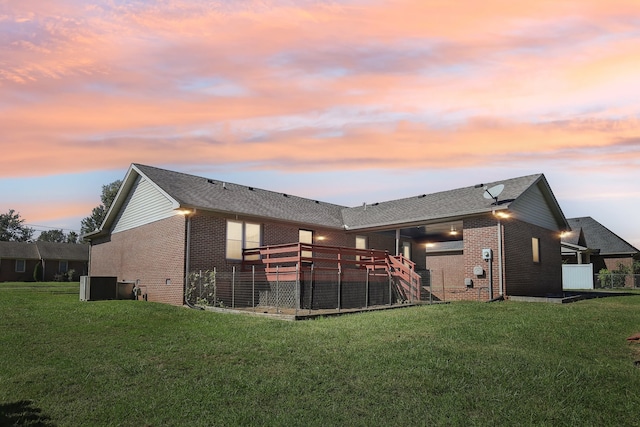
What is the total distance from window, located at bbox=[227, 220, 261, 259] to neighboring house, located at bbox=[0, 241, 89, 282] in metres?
37.8

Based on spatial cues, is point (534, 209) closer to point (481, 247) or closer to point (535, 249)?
point (535, 249)

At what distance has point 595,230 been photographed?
40188mm

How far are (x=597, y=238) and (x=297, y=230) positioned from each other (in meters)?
29.7

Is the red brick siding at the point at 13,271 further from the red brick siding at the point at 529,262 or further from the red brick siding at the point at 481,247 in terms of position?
the red brick siding at the point at 529,262

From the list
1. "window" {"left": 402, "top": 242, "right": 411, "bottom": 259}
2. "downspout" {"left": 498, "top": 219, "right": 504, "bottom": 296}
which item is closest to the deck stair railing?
"downspout" {"left": 498, "top": 219, "right": 504, "bottom": 296}

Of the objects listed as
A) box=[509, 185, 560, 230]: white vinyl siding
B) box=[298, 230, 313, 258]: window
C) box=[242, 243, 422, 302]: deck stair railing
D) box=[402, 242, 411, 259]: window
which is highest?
box=[509, 185, 560, 230]: white vinyl siding

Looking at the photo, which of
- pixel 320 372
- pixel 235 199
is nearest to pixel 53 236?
pixel 235 199

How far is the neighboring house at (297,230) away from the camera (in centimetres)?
1811

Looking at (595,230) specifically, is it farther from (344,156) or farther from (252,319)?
(252,319)

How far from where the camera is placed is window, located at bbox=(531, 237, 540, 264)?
21.4 metres

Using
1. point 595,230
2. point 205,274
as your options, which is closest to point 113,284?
point 205,274

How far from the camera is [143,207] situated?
69.2 feet

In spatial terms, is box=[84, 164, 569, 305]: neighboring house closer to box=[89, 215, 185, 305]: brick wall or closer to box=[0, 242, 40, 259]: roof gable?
box=[89, 215, 185, 305]: brick wall

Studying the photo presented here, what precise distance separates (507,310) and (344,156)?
8.76 meters
